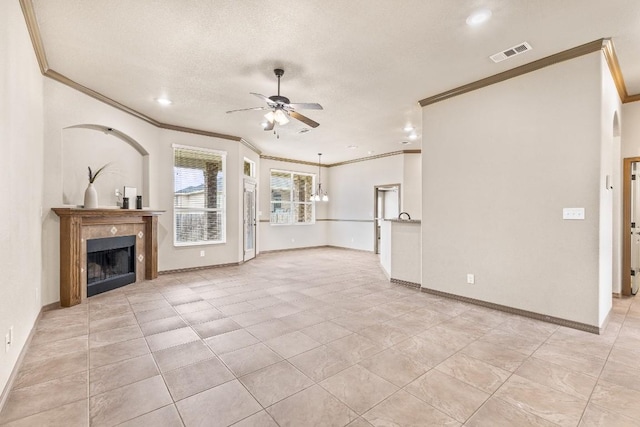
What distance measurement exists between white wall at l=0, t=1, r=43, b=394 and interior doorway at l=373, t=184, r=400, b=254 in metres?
7.62

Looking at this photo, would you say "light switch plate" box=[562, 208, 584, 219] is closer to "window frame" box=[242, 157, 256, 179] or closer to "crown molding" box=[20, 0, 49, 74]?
"crown molding" box=[20, 0, 49, 74]

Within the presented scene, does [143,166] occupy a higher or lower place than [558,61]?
lower

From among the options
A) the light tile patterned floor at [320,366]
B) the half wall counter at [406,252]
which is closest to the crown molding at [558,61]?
the half wall counter at [406,252]

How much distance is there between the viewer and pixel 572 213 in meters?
3.28

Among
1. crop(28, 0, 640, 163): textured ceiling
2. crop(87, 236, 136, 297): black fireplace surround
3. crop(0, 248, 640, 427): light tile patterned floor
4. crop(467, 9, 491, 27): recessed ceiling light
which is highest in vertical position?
crop(28, 0, 640, 163): textured ceiling

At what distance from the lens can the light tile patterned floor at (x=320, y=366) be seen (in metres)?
1.89

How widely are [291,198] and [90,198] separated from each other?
235 inches

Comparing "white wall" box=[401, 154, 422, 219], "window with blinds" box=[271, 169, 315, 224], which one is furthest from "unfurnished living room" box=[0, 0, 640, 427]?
"window with blinds" box=[271, 169, 315, 224]

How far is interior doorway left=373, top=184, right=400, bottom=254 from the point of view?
9195 millimetres

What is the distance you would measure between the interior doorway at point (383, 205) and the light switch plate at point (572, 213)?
565cm

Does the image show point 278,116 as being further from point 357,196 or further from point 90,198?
point 357,196

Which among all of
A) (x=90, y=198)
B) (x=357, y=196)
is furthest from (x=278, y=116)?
(x=357, y=196)

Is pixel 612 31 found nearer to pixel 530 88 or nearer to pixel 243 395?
pixel 530 88

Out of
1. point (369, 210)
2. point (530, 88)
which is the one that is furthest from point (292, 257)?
point (530, 88)
